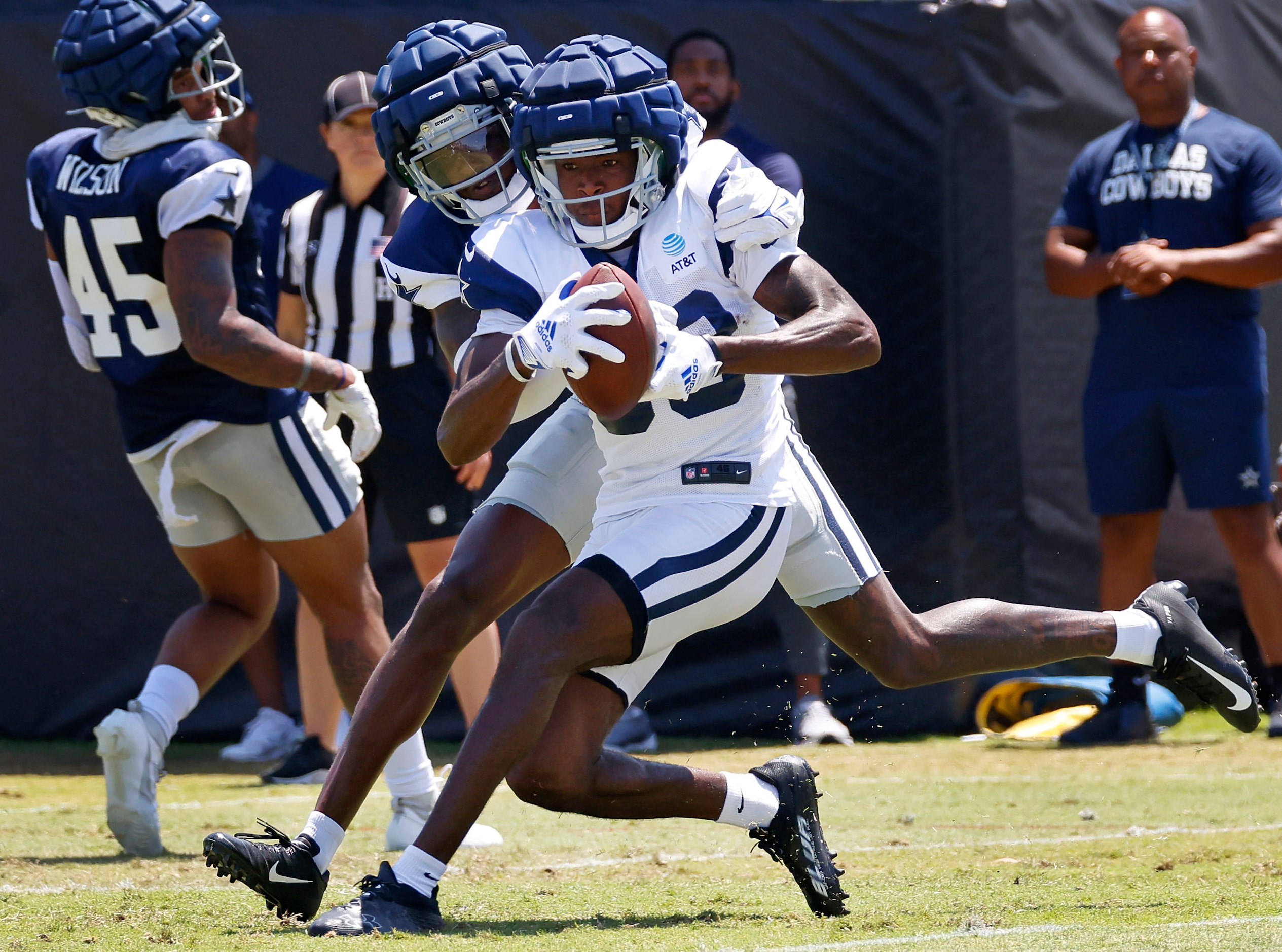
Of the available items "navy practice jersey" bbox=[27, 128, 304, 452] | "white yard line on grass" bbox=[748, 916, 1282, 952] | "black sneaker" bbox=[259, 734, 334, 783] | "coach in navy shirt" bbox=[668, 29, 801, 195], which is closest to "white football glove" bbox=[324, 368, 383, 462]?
"navy practice jersey" bbox=[27, 128, 304, 452]

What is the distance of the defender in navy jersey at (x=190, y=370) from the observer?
14.2ft

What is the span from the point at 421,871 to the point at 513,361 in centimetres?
99

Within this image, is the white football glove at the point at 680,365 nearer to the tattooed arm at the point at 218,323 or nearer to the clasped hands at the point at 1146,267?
the tattooed arm at the point at 218,323

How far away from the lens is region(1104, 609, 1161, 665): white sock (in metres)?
3.79

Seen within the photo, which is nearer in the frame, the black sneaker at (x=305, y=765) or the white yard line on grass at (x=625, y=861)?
the white yard line on grass at (x=625, y=861)

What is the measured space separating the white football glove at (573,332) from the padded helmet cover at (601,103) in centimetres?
41

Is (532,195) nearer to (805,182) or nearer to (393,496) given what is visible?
(393,496)

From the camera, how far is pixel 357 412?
15.1ft

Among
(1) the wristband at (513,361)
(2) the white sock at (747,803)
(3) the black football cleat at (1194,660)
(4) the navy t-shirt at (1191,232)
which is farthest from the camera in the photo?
(4) the navy t-shirt at (1191,232)

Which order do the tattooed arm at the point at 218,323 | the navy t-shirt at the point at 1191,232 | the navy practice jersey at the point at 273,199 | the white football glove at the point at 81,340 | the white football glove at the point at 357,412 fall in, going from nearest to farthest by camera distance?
the tattooed arm at the point at 218,323, the white football glove at the point at 357,412, the white football glove at the point at 81,340, the navy t-shirt at the point at 1191,232, the navy practice jersey at the point at 273,199

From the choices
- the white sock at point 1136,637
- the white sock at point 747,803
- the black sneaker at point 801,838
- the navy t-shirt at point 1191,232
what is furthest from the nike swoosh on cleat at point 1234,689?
the navy t-shirt at point 1191,232

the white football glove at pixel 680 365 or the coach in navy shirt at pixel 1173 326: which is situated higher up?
the white football glove at pixel 680 365

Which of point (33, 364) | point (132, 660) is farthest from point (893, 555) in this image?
point (33, 364)

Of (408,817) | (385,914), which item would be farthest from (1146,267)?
(385,914)
